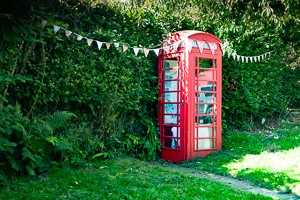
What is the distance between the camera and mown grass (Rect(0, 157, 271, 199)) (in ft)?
11.2

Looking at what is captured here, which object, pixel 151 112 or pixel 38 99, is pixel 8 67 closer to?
pixel 38 99

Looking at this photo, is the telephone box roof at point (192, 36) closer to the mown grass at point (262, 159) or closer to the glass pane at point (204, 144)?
the glass pane at point (204, 144)

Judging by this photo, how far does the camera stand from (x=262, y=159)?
18.6ft

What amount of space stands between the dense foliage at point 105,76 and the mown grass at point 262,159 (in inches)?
32.2

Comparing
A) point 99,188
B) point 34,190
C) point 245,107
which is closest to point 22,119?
point 34,190

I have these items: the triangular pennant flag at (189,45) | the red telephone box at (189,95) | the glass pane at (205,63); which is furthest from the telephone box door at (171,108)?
the glass pane at (205,63)

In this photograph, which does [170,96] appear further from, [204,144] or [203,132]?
[204,144]

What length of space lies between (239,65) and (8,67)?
6.31 m

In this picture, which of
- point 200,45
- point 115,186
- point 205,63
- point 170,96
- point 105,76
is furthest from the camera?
point 170,96

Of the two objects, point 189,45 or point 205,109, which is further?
point 205,109

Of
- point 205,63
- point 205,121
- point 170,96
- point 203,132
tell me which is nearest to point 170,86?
point 170,96

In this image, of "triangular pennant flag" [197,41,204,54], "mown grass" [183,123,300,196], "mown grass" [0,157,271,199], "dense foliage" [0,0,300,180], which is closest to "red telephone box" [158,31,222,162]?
"triangular pennant flag" [197,41,204,54]

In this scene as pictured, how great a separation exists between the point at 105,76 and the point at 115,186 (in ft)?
8.23

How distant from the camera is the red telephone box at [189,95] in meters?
6.11
